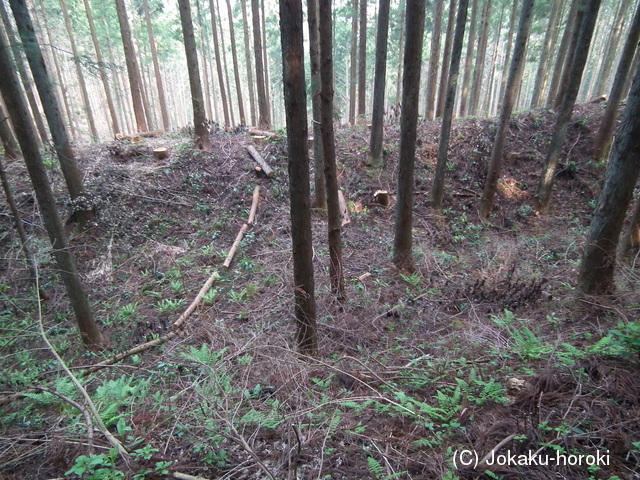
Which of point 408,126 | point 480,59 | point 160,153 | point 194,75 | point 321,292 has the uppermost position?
point 480,59

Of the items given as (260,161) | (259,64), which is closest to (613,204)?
(260,161)

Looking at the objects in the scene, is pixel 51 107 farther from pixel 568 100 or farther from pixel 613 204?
pixel 568 100

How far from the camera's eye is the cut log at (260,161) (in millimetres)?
11466

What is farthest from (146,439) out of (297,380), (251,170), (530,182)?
(530,182)

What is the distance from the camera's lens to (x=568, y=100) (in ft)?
27.7

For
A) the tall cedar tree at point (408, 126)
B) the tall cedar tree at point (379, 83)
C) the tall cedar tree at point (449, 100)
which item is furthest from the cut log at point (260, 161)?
the tall cedar tree at point (408, 126)

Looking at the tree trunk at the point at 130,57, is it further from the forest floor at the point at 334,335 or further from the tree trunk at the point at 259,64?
the tree trunk at the point at 259,64

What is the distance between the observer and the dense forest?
2424 millimetres

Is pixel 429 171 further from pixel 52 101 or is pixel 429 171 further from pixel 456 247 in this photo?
pixel 52 101

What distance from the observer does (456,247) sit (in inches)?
353

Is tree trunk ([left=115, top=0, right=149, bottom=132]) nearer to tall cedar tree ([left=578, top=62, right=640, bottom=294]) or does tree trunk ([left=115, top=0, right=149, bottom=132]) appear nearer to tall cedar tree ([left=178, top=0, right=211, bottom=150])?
tall cedar tree ([left=178, top=0, right=211, bottom=150])

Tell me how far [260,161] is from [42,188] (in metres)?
7.57

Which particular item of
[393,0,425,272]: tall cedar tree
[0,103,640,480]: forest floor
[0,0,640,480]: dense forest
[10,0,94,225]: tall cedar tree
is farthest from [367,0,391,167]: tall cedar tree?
[10,0,94,225]: tall cedar tree

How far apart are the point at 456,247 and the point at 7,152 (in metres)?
14.3
